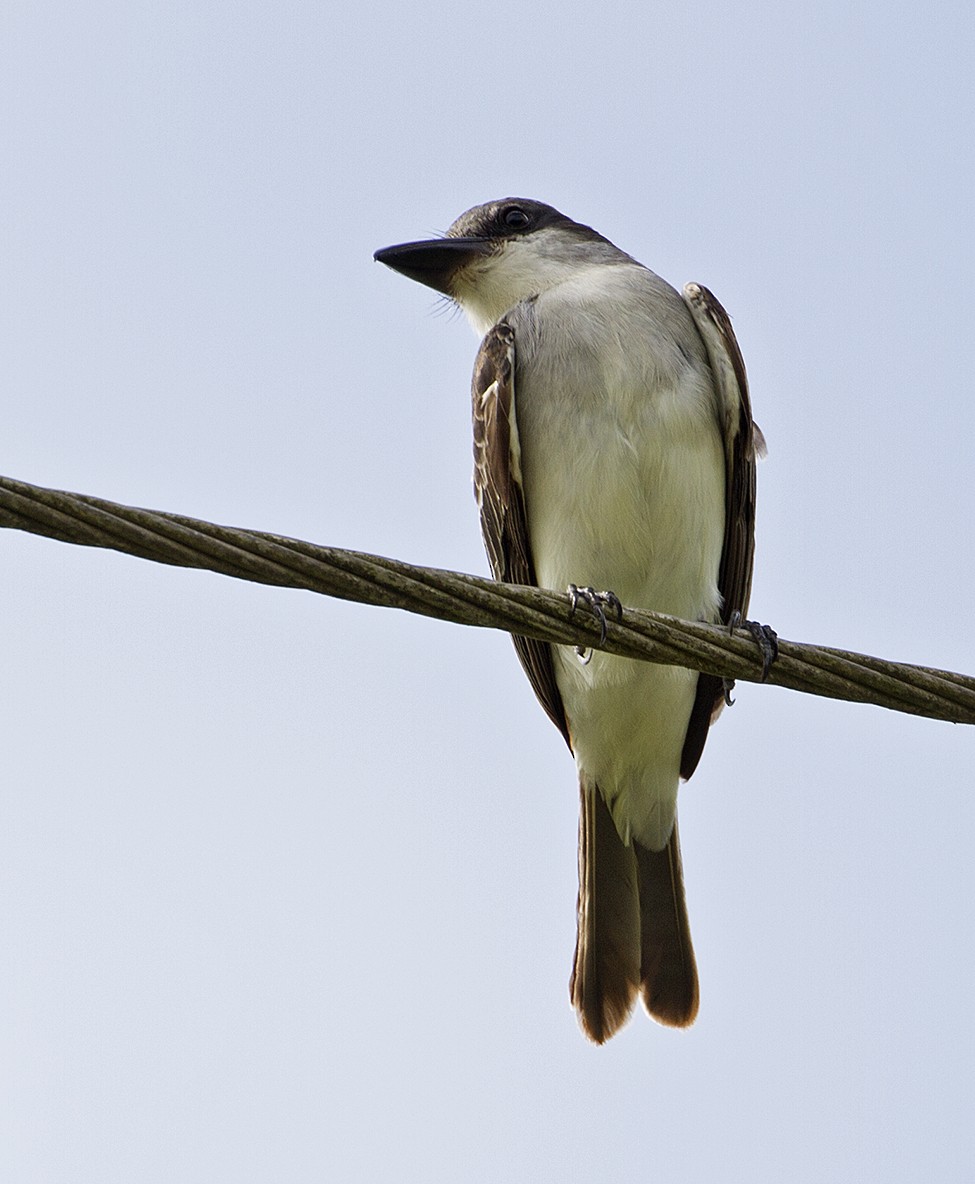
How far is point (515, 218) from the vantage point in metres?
7.49

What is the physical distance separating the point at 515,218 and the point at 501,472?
71.5 inches

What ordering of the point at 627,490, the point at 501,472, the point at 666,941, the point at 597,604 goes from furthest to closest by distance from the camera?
the point at 666,941 < the point at 501,472 < the point at 627,490 < the point at 597,604

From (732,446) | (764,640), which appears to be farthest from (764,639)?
(732,446)

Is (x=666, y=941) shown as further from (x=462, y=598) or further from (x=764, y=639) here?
(x=462, y=598)

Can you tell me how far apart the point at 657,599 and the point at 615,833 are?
1244 millimetres

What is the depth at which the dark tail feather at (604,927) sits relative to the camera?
655 centimetres

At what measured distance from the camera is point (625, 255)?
7.25 metres

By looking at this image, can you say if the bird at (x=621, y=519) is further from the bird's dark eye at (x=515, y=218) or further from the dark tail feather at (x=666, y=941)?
the bird's dark eye at (x=515, y=218)

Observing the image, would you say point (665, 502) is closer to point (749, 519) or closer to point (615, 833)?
point (749, 519)

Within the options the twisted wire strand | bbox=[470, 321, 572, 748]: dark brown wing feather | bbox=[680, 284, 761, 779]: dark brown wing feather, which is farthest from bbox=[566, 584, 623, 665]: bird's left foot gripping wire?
bbox=[680, 284, 761, 779]: dark brown wing feather

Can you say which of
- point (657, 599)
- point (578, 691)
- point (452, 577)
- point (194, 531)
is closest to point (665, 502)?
point (657, 599)

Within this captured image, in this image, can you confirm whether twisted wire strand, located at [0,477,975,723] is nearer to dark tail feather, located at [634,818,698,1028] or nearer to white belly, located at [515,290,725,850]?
white belly, located at [515,290,725,850]

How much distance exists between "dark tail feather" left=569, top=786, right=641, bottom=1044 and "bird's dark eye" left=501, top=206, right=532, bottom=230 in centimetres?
258

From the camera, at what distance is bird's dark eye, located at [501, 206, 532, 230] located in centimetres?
745
